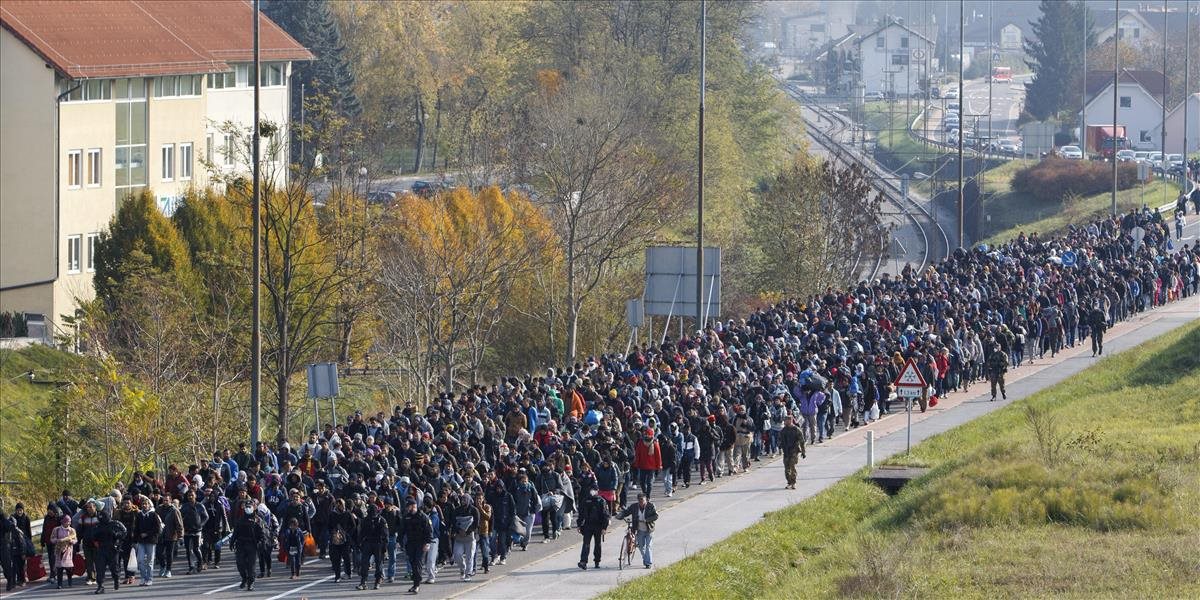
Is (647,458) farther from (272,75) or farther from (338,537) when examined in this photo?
(272,75)

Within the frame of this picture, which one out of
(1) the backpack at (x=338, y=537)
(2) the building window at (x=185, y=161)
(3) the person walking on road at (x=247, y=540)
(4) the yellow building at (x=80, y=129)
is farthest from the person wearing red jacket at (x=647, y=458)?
(2) the building window at (x=185, y=161)

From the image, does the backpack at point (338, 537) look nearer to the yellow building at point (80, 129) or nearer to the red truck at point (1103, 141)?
the yellow building at point (80, 129)

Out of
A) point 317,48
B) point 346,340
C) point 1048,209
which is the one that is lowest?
point 346,340

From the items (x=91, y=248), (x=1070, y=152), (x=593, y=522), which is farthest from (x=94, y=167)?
(x=1070, y=152)

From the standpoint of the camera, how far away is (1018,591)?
24297 millimetres

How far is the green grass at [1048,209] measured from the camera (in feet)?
274

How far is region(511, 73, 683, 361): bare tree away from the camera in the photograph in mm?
57188

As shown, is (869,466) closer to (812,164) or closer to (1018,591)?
(1018,591)

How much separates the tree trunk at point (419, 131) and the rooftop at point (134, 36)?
2370cm

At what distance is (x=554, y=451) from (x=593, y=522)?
9.39 ft

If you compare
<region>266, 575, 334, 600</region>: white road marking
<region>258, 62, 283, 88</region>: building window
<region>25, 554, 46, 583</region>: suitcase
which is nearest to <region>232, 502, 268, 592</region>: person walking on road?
<region>266, 575, 334, 600</region>: white road marking

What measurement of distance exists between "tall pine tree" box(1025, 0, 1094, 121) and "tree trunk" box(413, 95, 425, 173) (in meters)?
56.2

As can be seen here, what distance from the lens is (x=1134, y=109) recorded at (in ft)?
429

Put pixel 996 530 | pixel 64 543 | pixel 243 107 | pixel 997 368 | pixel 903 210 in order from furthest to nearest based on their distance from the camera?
pixel 903 210
pixel 243 107
pixel 997 368
pixel 996 530
pixel 64 543
